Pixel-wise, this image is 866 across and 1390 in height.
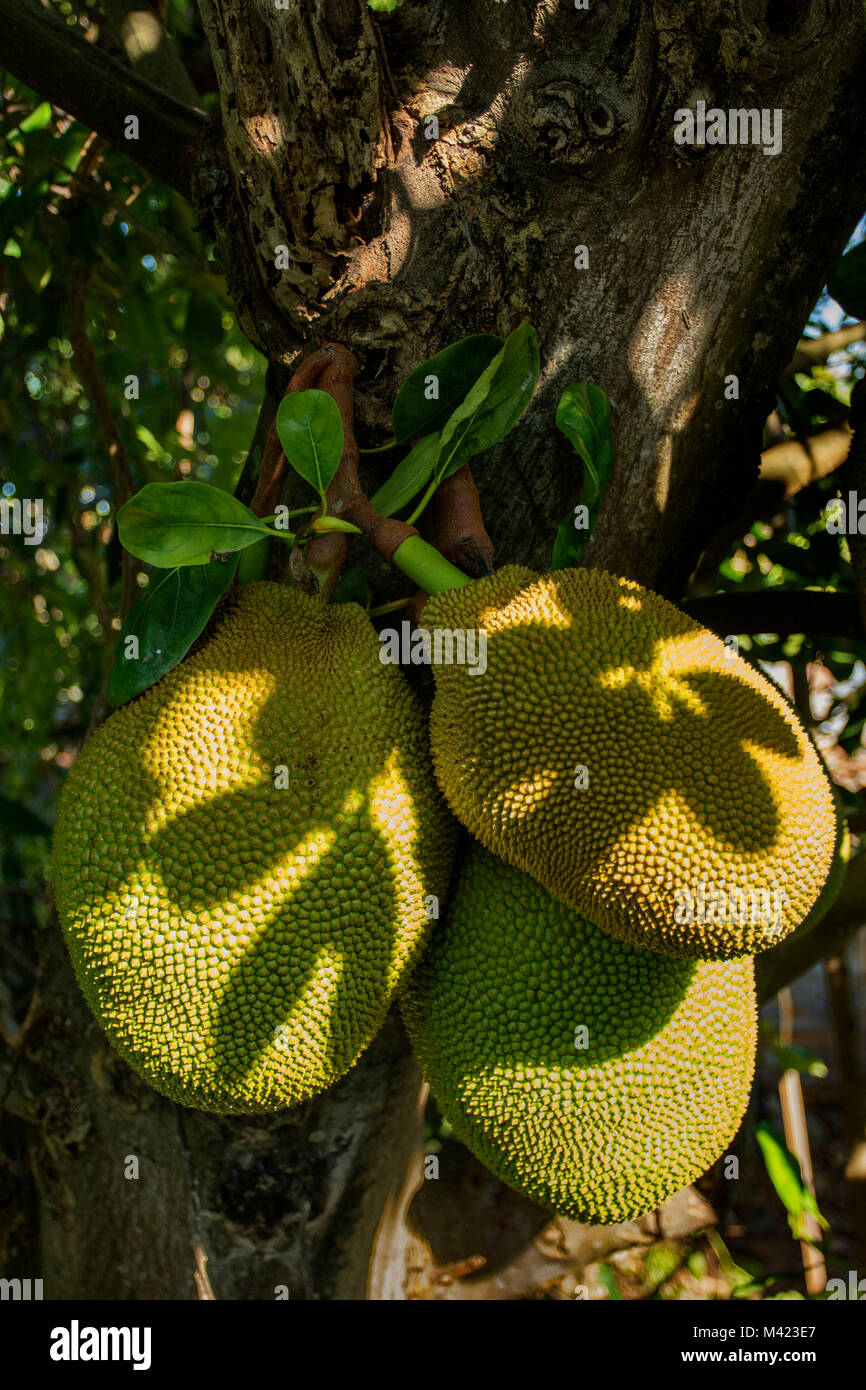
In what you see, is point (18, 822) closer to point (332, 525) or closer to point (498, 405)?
point (332, 525)

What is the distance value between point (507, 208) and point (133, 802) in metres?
0.71

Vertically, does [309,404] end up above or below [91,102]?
below

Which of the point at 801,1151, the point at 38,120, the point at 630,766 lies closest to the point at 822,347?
the point at 630,766

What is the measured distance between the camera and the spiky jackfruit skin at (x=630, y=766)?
83cm

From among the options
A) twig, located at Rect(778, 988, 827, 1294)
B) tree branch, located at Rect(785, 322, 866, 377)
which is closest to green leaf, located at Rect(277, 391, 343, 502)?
tree branch, located at Rect(785, 322, 866, 377)

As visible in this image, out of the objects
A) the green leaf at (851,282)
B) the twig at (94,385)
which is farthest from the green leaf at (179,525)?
the green leaf at (851,282)

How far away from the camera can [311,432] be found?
0.94 metres

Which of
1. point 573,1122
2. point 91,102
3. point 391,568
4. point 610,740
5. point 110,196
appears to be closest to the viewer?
point 610,740

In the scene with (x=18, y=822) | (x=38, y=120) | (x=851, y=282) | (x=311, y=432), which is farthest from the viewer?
(x=38, y=120)

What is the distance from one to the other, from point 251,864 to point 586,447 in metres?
0.52

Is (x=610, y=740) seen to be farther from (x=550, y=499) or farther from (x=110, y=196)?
(x=110, y=196)

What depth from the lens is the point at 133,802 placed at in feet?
2.98

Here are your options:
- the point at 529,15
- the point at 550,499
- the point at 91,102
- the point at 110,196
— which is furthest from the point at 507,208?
the point at 110,196

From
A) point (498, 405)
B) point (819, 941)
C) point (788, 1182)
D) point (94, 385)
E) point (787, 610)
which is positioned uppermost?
point (94, 385)
